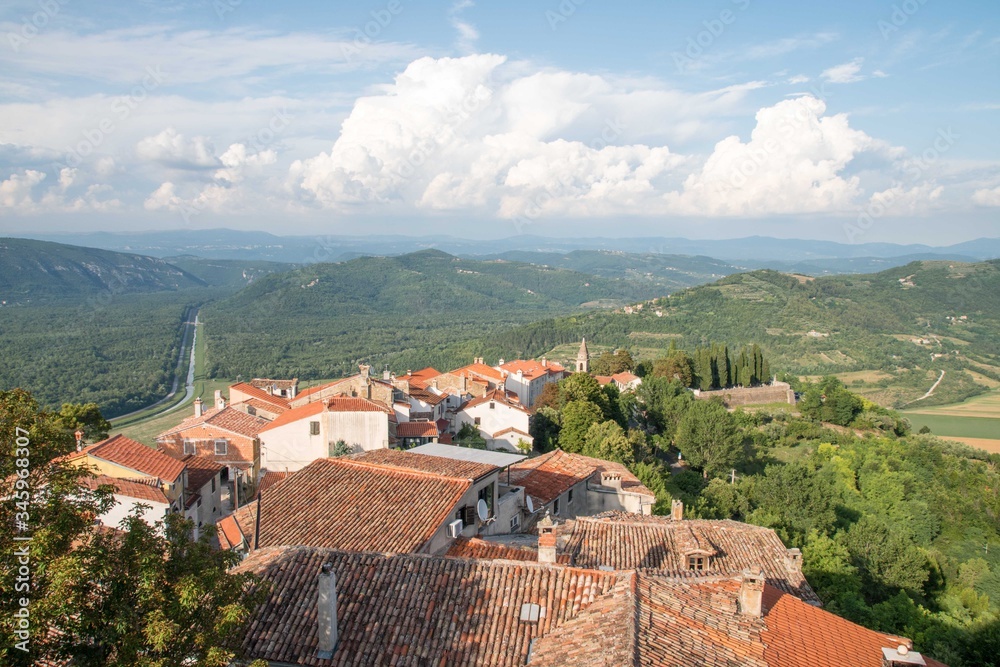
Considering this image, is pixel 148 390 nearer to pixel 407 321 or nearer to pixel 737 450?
pixel 737 450

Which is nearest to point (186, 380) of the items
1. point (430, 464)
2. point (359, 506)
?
point (430, 464)

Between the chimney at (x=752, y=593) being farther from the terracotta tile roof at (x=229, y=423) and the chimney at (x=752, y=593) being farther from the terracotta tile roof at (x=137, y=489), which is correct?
the terracotta tile roof at (x=229, y=423)

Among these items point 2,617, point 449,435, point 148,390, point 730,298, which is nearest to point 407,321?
point 730,298

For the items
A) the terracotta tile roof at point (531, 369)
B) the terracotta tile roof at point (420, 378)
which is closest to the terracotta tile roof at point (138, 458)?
the terracotta tile roof at point (420, 378)

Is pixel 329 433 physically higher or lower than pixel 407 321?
higher

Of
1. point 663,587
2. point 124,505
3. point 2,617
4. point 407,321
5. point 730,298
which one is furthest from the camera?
point 407,321
